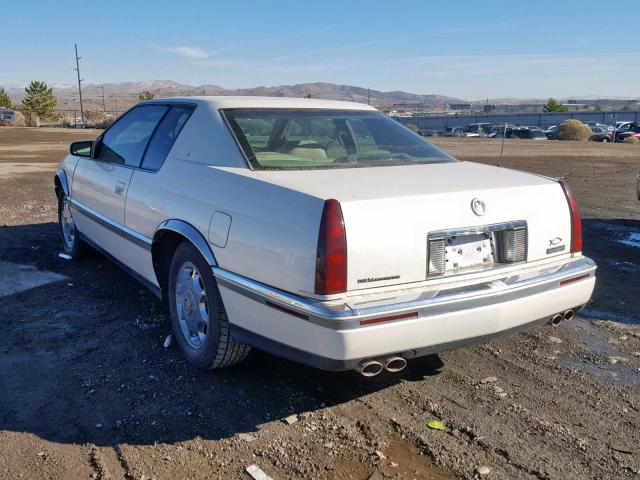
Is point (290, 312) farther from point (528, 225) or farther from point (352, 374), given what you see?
point (528, 225)

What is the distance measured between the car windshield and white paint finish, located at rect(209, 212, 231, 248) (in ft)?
1.33

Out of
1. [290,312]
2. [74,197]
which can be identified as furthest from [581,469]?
[74,197]

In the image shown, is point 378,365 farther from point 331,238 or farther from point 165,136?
point 165,136

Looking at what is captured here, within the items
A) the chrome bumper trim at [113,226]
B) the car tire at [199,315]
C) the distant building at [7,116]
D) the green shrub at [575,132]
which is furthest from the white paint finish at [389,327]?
the distant building at [7,116]

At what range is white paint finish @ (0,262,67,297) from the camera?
18.3 feet

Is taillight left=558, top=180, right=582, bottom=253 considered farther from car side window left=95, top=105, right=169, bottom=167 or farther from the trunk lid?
car side window left=95, top=105, right=169, bottom=167

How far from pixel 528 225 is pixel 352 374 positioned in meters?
1.37

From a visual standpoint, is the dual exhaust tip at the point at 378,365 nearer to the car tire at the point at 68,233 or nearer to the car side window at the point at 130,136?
the car side window at the point at 130,136

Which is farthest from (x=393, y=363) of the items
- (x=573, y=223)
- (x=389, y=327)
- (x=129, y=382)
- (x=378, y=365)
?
(x=129, y=382)

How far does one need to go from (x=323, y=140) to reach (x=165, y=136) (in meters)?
1.11

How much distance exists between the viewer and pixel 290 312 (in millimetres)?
3080

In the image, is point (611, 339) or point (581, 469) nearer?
point (581, 469)

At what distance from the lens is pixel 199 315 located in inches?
153

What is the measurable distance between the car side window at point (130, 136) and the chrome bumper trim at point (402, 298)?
5.48 feet
